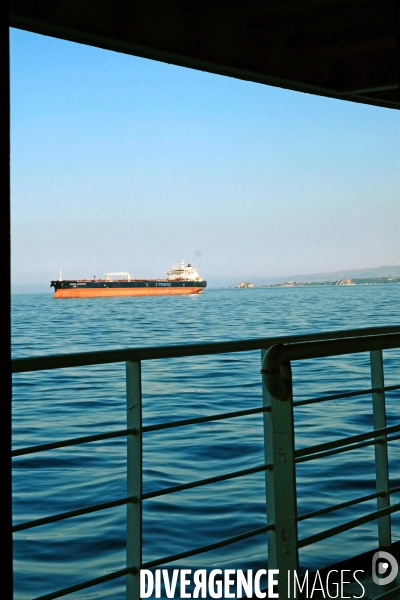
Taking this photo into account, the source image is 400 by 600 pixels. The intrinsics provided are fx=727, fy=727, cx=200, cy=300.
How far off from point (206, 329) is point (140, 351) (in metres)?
22.4

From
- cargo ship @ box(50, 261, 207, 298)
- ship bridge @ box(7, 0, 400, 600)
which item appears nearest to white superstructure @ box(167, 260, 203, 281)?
cargo ship @ box(50, 261, 207, 298)

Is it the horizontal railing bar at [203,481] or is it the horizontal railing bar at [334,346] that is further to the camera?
the horizontal railing bar at [203,481]

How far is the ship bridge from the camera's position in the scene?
3.01 feet

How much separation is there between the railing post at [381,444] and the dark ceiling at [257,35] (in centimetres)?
107

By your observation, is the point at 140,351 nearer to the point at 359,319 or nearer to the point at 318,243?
the point at 359,319

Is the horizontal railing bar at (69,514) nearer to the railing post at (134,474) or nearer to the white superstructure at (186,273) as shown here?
the railing post at (134,474)

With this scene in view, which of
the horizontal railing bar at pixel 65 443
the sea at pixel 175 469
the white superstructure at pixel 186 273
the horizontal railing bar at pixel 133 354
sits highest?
the white superstructure at pixel 186 273

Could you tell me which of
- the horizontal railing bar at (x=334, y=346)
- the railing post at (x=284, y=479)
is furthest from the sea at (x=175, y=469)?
the railing post at (x=284, y=479)

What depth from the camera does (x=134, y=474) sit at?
144 cm

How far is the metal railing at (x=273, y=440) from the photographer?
91cm

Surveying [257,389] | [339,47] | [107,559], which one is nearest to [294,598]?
[339,47]

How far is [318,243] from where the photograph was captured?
4581cm

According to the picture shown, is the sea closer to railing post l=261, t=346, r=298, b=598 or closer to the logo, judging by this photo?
the logo

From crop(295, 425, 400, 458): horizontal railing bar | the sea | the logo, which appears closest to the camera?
crop(295, 425, 400, 458): horizontal railing bar
